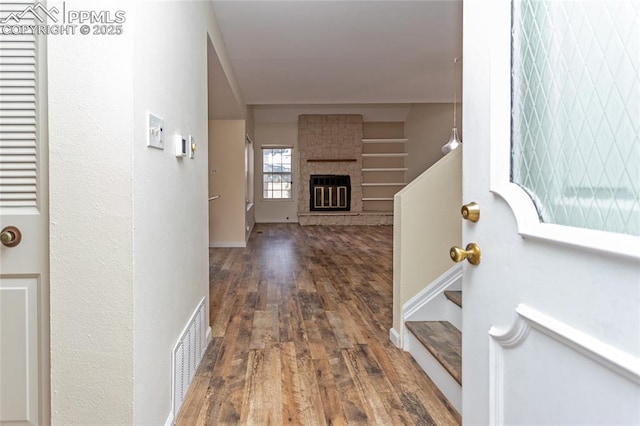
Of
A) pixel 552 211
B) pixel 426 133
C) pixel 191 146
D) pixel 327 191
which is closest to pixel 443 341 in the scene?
pixel 552 211

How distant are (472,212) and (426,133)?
9.64 m

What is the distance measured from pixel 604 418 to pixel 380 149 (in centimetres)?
1051

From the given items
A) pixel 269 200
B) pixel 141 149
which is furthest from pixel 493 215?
pixel 269 200

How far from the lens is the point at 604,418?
73cm

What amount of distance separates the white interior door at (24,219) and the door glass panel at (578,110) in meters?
1.33

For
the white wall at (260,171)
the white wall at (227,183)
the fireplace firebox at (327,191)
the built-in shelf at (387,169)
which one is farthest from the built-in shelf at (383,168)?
the white wall at (227,183)

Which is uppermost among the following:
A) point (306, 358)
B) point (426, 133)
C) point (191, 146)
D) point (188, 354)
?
point (426, 133)

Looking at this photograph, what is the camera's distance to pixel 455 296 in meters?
2.35

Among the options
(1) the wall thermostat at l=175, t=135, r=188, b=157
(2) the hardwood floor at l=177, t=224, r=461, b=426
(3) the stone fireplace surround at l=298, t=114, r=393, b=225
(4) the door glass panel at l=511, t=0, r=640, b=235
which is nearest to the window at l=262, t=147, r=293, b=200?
(3) the stone fireplace surround at l=298, t=114, r=393, b=225

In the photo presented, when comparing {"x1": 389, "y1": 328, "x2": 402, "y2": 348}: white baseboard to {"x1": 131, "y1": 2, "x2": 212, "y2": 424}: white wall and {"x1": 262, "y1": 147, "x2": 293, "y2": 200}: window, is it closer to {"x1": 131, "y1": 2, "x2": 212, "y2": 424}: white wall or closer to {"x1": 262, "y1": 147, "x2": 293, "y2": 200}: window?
{"x1": 131, "y1": 2, "x2": 212, "y2": 424}: white wall

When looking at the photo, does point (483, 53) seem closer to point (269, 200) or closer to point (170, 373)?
point (170, 373)

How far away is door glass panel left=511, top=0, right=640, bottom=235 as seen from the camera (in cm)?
74

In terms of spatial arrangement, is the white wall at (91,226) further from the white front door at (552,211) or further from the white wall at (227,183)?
the white wall at (227,183)

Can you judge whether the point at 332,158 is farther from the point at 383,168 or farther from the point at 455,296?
the point at 455,296
